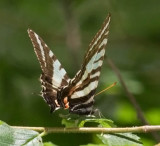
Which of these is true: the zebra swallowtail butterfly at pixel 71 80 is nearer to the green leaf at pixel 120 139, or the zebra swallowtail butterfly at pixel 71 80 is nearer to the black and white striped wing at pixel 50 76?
the black and white striped wing at pixel 50 76

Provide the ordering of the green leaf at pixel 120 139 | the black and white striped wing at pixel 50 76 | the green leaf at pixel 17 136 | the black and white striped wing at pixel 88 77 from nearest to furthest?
the green leaf at pixel 17 136 < the green leaf at pixel 120 139 < the black and white striped wing at pixel 88 77 < the black and white striped wing at pixel 50 76

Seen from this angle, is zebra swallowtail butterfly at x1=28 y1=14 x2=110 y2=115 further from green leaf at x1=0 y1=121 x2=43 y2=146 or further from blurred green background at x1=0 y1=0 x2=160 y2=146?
blurred green background at x1=0 y1=0 x2=160 y2=146

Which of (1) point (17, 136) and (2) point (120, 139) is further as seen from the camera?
(2) point (120, 139)

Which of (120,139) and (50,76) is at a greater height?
(50,76)

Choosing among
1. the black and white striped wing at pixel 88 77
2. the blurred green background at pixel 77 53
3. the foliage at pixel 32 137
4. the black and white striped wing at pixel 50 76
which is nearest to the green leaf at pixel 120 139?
the foliage at pixel 32 137

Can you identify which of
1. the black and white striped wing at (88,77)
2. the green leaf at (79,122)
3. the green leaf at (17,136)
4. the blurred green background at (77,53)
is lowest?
the green leaf at (17,136)

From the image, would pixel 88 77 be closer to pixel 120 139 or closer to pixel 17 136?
pixel 120 139

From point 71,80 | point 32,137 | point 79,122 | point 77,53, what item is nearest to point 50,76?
point 71,80

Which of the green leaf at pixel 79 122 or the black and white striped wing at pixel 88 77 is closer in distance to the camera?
the green leaf at pixel 79 122
